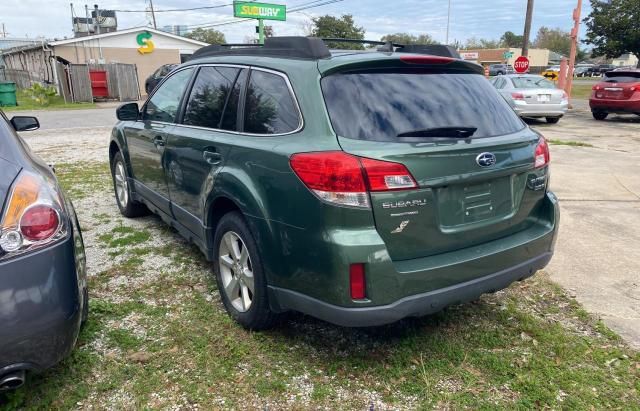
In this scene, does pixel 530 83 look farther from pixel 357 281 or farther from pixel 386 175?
pixel 357 281

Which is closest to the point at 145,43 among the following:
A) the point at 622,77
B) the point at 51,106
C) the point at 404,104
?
the point at 51,106

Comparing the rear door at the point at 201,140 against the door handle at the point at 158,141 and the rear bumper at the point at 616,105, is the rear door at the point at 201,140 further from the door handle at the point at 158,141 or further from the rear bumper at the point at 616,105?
the rear bumper at the point at 616,105

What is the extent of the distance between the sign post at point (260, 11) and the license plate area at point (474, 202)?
22.6m

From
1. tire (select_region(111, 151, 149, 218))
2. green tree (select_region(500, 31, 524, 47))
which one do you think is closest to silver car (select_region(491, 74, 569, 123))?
tire (select_region(111, 151, 149, 218))

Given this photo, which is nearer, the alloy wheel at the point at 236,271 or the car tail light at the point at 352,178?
the car tail light at the point at 352,178

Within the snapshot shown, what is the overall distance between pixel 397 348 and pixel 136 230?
3.23 meters

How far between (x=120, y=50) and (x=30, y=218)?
99.1 ft

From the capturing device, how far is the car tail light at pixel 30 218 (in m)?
2.05

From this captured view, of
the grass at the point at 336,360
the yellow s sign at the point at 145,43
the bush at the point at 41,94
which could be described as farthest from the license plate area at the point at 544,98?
the yellow s sign at the point at 145,43

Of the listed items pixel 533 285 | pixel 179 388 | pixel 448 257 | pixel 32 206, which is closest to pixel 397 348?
pixel 448 257

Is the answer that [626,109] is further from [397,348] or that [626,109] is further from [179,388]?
[179,388]

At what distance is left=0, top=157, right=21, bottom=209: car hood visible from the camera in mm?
2123

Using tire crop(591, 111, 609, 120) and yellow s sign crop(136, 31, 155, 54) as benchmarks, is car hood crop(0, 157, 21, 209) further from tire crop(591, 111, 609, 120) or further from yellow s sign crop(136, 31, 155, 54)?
yellow s sign crop(136, 31, 155, 54)

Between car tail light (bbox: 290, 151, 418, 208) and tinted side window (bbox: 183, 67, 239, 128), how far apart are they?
1.21m
